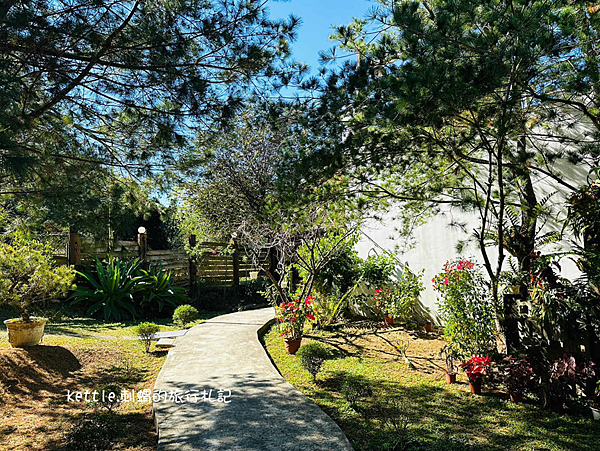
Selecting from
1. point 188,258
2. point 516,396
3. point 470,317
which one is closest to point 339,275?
point 470,317

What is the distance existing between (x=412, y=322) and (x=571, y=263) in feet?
9.74

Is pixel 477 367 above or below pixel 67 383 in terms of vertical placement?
above

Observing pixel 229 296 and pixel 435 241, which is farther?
pixel 229 296

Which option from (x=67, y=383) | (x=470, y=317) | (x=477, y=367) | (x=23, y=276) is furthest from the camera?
(x=23, y=276)

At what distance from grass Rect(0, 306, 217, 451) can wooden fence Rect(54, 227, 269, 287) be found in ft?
8.60

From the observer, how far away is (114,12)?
3.44 metres

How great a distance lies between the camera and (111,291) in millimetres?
9578

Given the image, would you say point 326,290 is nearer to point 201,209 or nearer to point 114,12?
point 201,209

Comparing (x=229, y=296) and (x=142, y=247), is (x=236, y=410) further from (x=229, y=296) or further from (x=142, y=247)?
(x=229, y=296)

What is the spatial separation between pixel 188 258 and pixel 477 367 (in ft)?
30.2

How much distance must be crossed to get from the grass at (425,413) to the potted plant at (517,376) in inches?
4.3

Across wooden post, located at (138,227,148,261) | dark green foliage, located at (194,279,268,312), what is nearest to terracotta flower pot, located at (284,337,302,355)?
dark green foliage, located at (194,279,268,312)

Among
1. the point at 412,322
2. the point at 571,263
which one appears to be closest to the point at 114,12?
the point at 571,263

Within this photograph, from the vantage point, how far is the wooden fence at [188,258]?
1008 cm
